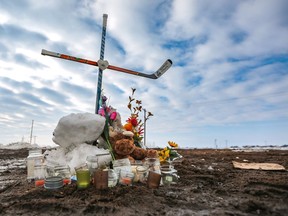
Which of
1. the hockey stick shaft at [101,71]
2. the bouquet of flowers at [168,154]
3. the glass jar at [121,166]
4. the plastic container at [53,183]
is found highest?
the hockey stick shaft at [101,71]

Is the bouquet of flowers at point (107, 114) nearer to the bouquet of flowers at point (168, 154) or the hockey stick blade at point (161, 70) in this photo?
the bouquet of flowers at point (168, 154)

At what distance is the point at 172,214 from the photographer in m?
2.29

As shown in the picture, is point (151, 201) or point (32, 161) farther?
point (32, 161)

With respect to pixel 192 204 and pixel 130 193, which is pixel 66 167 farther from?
pixel 192 204

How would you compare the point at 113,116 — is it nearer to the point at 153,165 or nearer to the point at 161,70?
the point at 153,165

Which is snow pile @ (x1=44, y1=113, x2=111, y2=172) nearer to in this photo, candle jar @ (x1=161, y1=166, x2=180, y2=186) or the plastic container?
the plastic container

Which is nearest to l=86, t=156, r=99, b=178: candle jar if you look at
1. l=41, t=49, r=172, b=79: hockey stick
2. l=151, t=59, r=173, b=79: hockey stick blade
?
l=41, t=49, r=172, b=79: hockey stick

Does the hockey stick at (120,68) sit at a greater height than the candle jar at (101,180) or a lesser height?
greater

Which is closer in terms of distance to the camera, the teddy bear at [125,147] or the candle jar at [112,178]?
the candle jar at [112,178]

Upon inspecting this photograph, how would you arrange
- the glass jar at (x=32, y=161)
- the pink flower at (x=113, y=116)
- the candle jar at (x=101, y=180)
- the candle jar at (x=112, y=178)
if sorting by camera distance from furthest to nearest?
the pink flower at (x=113, y=116) → the glass jar at (x=32, y=161) → the candle jar at (x=112, y=178) → the candle jar at (x=101, y=180)

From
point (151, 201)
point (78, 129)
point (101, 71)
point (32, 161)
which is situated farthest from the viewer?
point (101, 71)

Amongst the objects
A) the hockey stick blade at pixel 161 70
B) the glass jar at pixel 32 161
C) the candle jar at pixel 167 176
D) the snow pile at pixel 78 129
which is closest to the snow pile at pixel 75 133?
the snow pile at pixel 78 129

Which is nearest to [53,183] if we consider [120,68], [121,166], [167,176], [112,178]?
[112,178]

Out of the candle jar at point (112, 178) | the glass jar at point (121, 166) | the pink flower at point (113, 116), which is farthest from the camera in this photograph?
the pink flower at point (113, 116)
